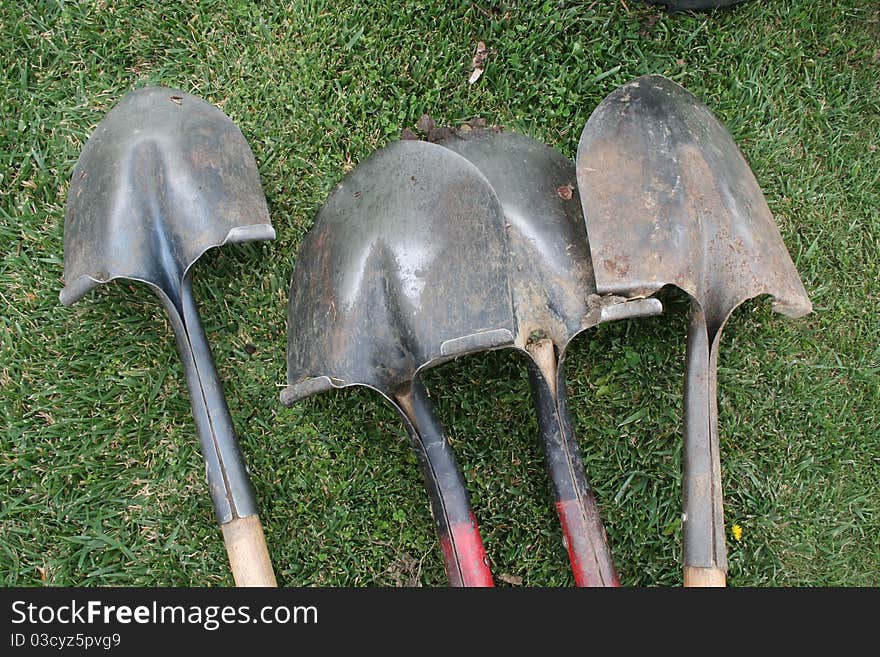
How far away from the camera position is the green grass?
2.50m

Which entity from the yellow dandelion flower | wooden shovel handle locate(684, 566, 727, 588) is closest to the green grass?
the yellow dandelion flower

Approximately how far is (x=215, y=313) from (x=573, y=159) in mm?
1344

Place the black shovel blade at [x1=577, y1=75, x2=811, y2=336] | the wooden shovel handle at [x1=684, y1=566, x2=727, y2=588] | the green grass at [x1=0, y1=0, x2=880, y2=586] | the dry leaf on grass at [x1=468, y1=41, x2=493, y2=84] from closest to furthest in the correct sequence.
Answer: the wooden shovel handle at [x1=684, y1=566, x2=727, y2=588]
the black shovel blade at [x1=577, y1=75, x2=811, y2=336]
the green grass at [x1=0, y1=0, x2=880, y2=586]
the dry leaf on grass at [x1=468, y1=41, x2=493, y2=84]

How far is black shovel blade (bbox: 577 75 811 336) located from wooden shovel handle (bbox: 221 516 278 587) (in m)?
1.24

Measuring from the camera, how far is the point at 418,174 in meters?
2.26

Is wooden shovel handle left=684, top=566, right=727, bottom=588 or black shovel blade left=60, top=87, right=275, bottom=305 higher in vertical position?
black shovel blade left=60, top=87, right=275, bottom=305

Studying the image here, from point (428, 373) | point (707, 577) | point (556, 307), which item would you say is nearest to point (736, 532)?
point (707, 577)

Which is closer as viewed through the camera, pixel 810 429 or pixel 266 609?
pixel 266 609

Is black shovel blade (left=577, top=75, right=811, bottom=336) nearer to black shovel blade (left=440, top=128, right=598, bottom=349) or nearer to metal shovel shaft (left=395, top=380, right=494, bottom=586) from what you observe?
black shovel blade (left=440, top=128, right=598, bottom=349)

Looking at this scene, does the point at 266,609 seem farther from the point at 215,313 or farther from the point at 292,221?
the point at 292,221

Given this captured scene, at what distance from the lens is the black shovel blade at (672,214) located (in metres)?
2.23

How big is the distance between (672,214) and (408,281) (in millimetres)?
802

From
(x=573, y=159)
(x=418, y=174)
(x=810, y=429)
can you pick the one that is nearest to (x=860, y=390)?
(x=810, y=429)

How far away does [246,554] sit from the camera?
2.18m
